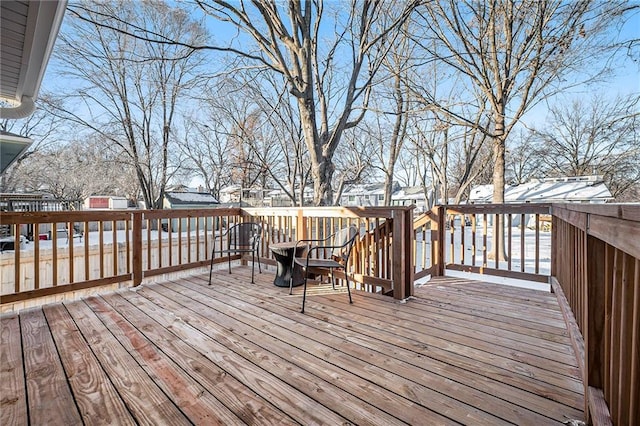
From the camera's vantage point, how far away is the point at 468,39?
732 centimetres

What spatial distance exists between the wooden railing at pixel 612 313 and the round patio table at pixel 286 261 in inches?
115

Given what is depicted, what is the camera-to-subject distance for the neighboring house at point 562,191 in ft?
48.9

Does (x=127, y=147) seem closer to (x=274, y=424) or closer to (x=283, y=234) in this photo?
(x=283, y=234)

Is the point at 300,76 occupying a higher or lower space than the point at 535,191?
higher

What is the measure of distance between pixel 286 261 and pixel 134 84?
10.9 m

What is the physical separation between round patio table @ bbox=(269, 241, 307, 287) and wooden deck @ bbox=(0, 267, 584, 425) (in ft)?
1.98

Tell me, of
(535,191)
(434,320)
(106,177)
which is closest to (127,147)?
(106,177)

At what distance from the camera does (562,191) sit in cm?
1584

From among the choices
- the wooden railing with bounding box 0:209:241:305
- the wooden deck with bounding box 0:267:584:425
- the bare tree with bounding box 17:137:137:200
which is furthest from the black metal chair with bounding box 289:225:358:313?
the bare tree with bounding box 17:137:137:200

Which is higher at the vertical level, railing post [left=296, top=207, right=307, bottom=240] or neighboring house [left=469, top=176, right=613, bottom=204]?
neighboring house [left=469, top=176, right=613, bottom=204]

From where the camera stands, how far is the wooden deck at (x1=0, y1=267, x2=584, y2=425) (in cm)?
164

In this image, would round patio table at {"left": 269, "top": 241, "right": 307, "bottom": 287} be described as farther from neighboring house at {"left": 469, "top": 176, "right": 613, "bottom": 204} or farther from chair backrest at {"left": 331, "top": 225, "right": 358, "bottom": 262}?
neighboring house at {"left": 469, "top": 176, "right": 613, "bottom": 204}

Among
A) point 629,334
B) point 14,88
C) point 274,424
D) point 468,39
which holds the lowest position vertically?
point 274,424

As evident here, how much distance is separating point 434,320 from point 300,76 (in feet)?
16.3
